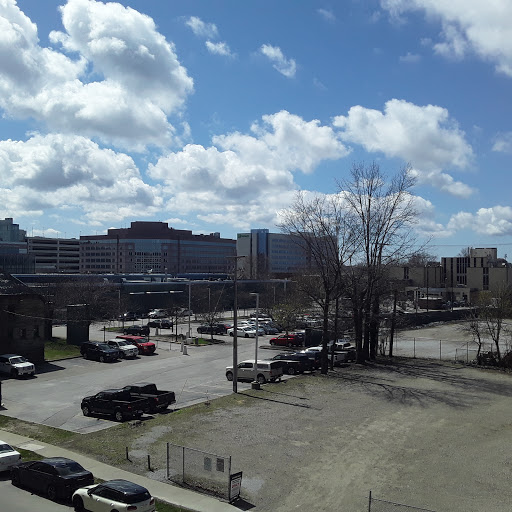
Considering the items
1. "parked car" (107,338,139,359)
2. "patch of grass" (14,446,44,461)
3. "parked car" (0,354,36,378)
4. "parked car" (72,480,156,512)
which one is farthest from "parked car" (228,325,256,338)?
"parked car" (72,480,156,512)

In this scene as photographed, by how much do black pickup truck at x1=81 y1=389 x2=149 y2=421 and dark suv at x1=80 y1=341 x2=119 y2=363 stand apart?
17.7m

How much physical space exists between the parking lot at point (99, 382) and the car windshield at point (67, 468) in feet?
23.8

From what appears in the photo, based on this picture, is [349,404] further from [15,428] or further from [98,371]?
[98,371]

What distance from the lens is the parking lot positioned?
27198mm

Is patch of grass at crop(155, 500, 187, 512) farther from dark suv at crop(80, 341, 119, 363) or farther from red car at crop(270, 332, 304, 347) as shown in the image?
red car at crop(270, 332, 304, 347)

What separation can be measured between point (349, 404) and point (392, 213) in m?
19.7

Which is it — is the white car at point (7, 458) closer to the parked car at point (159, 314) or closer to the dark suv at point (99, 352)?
the dark suv at point (99, 352)

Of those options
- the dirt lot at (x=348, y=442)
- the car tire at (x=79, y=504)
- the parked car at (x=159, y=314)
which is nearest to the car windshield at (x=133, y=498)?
the car tire at (x=79, y=504)

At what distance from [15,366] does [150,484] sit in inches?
924

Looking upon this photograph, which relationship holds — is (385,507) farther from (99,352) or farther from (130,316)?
(130,316)

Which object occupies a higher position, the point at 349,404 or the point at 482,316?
the point at 482,316

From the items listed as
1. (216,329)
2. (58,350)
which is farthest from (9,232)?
(58,350)

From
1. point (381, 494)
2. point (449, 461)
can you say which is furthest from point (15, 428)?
point (449, 461)

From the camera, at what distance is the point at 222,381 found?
1403 inches
